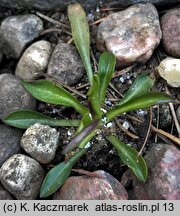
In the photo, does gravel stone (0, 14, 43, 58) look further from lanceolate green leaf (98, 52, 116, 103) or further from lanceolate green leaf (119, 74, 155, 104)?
lanceolate green leaf (119, 74, 155, 104)

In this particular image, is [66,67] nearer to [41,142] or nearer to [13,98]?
[13,98]

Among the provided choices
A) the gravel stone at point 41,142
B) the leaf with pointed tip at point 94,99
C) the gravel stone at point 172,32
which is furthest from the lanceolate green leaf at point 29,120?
the gravel stone at point 172,32

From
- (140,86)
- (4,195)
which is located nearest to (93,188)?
(4,195)

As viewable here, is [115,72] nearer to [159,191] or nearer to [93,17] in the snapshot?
Result: [93,17]

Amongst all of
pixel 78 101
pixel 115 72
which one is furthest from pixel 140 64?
pixel 78 101

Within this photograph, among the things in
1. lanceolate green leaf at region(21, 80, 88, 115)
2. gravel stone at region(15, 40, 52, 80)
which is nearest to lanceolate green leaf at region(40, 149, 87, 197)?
lanceolate green leaf at region(21, 80, 88, 115)

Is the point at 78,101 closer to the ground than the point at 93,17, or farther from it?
closer to the ground
